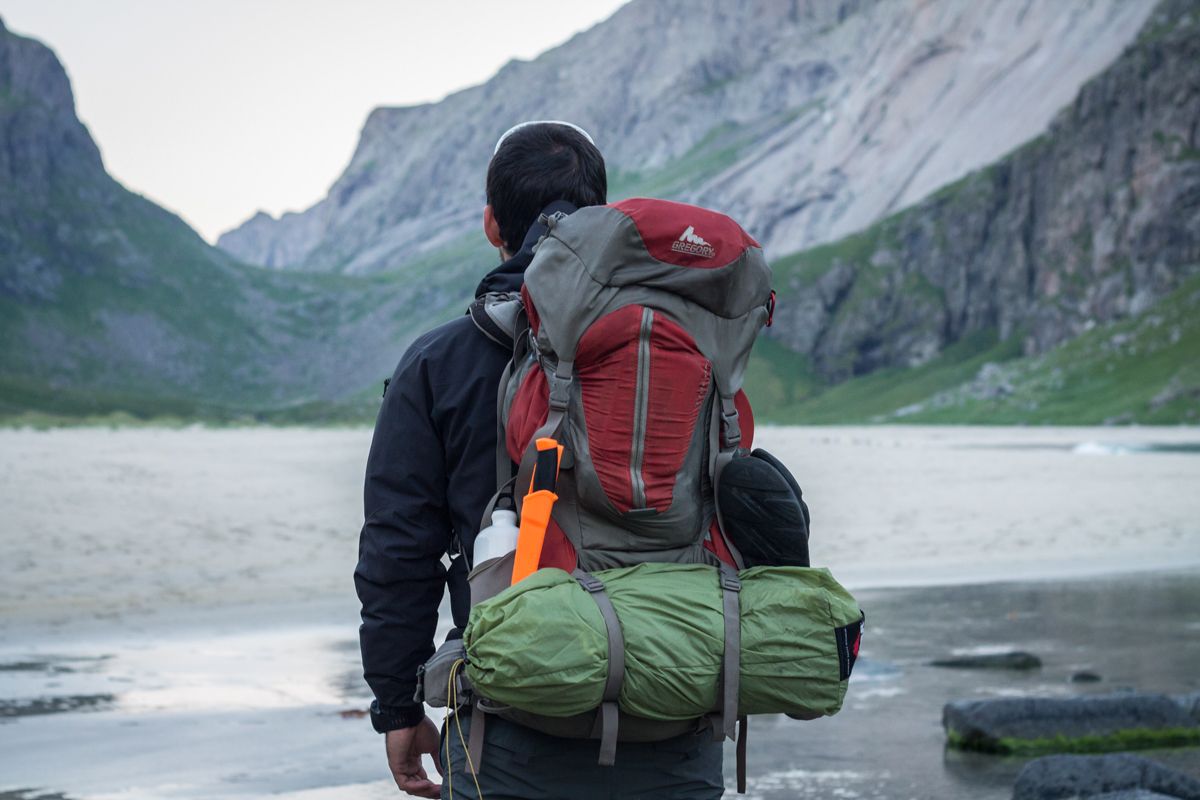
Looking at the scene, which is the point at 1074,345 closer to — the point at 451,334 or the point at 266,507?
the point at 266,507

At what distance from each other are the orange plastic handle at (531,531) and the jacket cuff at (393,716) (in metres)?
0.67

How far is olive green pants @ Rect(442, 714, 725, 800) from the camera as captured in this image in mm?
3537

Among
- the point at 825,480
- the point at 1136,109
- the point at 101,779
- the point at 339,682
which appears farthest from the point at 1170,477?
the point at 1136,109

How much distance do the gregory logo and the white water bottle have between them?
30.6 inches

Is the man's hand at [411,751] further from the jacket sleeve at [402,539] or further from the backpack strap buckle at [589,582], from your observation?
the backpack strap buckle at [589,582]

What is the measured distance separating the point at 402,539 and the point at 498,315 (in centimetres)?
64

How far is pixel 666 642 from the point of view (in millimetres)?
3305

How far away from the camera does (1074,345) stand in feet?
541

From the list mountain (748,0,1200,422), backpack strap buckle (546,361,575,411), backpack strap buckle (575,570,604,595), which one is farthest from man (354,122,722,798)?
mountain (748,0,1200,422)

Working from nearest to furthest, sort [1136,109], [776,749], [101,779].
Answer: [101,779] → [776,749] → [1136,109]

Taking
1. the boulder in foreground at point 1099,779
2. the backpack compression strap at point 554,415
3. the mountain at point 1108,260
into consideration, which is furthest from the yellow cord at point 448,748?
the mountain at point 1108,260

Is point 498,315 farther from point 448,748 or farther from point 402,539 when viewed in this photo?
point 448,748

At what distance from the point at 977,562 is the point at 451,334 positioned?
22669 millimetres

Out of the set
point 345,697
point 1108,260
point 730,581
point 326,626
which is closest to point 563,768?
point 730,581
